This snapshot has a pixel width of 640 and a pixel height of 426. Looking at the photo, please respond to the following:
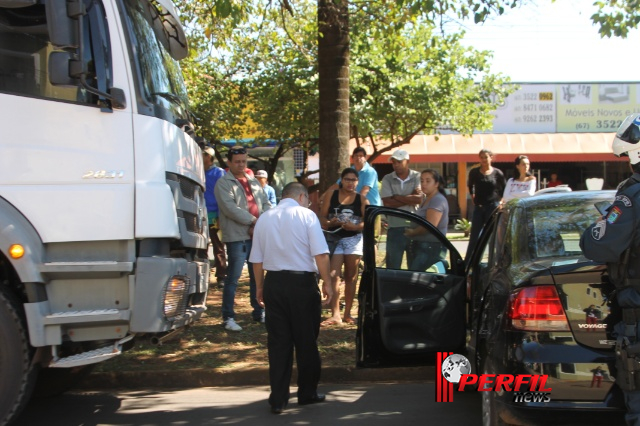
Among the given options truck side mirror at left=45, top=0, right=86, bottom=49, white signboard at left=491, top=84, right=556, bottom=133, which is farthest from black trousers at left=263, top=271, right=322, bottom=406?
white signboard at left=491, top=84, right=556, bottom=133

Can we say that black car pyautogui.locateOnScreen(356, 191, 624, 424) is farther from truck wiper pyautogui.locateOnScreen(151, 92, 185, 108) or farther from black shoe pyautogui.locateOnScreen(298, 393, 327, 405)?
truck wiper pyautogui.locateOnScreen(151, 92, 185, 108)

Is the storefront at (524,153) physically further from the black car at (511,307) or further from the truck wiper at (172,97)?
the black car at (511,307)

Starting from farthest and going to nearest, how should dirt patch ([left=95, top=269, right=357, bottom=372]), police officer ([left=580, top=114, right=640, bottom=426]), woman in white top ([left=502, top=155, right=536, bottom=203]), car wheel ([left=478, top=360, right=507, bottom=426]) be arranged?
woman in white top ([left=502, top=155, right=536, bottom=203])
dirt patch ([left=95, top=269, right=357, bottom=372])
car wheel ([left=478, top=360, right=507, bottom=426])
police officer ([left=580, top=114, right=640, bottom=426])

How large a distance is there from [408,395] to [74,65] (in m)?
3.75

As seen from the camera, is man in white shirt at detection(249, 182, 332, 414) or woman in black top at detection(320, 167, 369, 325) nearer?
man in white shirt at detection(249, 182, 332, 414)

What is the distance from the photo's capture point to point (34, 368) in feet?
15.4

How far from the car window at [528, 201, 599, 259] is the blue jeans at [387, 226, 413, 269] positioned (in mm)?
1212

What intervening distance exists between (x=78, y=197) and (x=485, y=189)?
264 inches

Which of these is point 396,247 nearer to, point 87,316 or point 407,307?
point 407,307

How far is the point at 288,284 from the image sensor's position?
5.56 m

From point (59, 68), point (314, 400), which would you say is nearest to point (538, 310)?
point (314, 400)

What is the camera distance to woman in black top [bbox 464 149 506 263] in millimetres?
10109

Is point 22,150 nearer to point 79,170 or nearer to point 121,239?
point 79,170

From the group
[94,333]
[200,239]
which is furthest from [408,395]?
[94,333]
